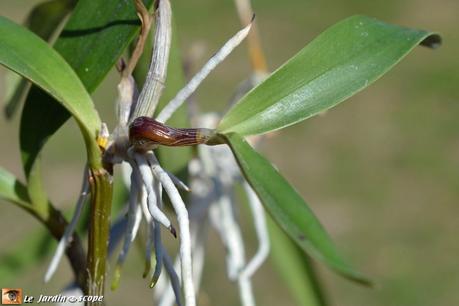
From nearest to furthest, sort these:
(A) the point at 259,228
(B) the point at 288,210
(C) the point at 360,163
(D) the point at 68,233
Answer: (B) the point at 288,210 < (D) the point at 68,233 < (A) the point at 259,228 < (C) the point at 360,163

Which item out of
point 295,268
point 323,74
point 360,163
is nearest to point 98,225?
point 323,74

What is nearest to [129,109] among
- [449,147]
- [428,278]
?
[428,278]

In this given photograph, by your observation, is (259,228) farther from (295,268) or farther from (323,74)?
(323,74)

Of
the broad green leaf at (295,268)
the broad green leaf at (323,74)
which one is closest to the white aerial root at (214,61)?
the broad green leaf at (323,74)

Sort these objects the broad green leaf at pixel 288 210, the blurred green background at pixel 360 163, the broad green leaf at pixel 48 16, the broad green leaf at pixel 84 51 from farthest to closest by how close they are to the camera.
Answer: the blurred green background at pixel 360 163 → the broad green leaf at pixel 48 16 → the broad green leaf at pixel 84 51 → the broad green leaf at pixel 288 210

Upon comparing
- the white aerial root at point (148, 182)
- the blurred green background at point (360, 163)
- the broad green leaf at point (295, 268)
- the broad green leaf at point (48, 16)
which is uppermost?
the broad green leaf at point (48, 16)

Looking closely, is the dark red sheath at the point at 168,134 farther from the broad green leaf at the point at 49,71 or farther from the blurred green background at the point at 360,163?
the blurred green background at the point at 360,163
